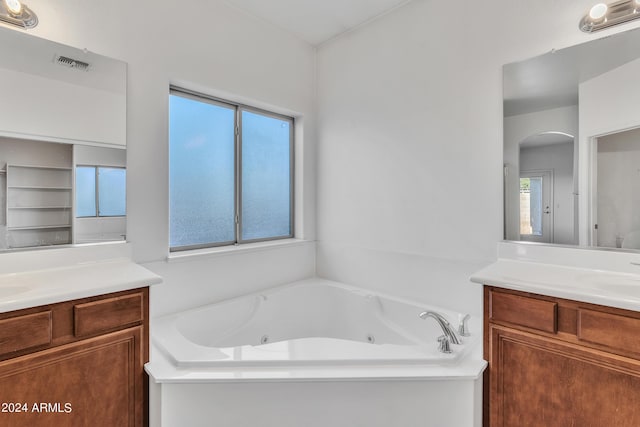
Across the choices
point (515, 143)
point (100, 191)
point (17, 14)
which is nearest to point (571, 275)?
point (515, 143)

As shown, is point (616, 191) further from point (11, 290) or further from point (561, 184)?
point (11, 290)

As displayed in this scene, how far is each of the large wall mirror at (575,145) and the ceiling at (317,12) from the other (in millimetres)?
1080

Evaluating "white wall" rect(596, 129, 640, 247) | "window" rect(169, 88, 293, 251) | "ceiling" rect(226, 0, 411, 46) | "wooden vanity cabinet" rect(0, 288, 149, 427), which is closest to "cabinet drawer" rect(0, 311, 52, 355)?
"wooden vanity cabinet" rect(0, 288, 149, 427)

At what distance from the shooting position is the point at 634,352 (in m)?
1.06

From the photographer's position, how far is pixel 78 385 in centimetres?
119

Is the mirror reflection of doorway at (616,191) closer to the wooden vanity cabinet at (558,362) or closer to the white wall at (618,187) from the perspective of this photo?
Result: the white wall at (618,187)

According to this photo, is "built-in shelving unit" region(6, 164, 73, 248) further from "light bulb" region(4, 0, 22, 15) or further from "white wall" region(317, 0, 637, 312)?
"white wall" region(317, 0, 637, 312)

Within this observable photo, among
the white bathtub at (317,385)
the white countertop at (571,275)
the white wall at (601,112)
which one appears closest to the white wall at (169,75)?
the white bathtub at (317,385)

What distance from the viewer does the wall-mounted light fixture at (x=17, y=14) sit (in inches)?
55.2

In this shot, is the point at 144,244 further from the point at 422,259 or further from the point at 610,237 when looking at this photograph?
the point at 610,237

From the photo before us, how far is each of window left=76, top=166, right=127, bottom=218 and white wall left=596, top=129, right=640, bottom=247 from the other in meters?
2.51

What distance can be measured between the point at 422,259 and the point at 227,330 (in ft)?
4.63

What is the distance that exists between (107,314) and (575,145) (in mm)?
2343

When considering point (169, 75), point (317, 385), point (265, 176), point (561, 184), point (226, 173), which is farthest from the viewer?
point (265, 176)
